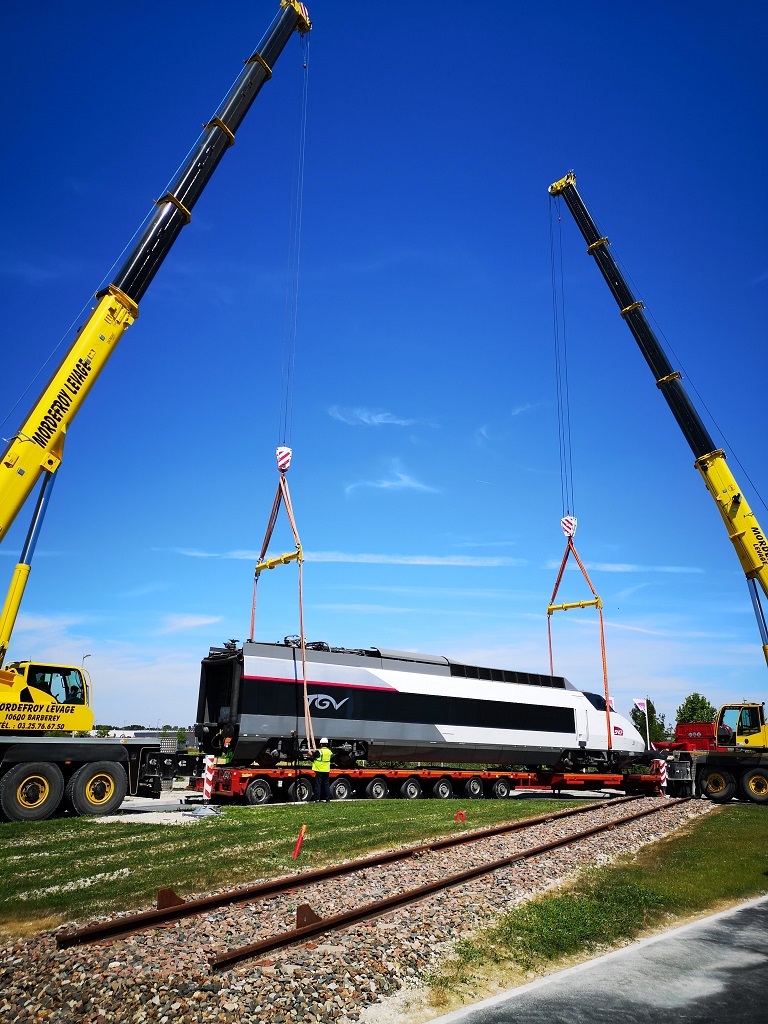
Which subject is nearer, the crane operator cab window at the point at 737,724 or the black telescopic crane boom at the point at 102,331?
the black telescopic crane boom at the point at 102,331

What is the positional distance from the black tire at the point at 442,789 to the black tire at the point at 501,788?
94.2 inches

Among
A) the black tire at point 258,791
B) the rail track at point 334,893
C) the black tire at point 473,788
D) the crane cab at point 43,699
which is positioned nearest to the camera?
the rail track at point 334,893

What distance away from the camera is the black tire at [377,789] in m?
24.3

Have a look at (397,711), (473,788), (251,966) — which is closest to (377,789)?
(397,711)

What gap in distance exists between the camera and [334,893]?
32.5 ft

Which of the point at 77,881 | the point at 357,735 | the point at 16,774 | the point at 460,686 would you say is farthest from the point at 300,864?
the point at 460,686

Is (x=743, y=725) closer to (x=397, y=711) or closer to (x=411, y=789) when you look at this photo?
(x=411, y=789)

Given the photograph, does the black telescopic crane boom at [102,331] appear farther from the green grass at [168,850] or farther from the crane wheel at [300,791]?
the crane wheel at [300,791]

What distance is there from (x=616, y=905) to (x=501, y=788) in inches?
764

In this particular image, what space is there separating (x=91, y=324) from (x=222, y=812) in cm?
1274

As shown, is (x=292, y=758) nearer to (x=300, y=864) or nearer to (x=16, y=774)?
(x=16, y=774)

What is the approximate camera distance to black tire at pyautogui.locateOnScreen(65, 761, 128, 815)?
17688mm

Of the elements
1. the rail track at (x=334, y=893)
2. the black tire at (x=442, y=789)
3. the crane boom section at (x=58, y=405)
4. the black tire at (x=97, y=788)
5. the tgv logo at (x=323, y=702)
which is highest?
the crane boom section at (x=58, y=405)

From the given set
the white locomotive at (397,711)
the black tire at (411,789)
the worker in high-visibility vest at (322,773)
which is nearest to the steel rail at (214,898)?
the worker in high-visibility vest at (322,773)
